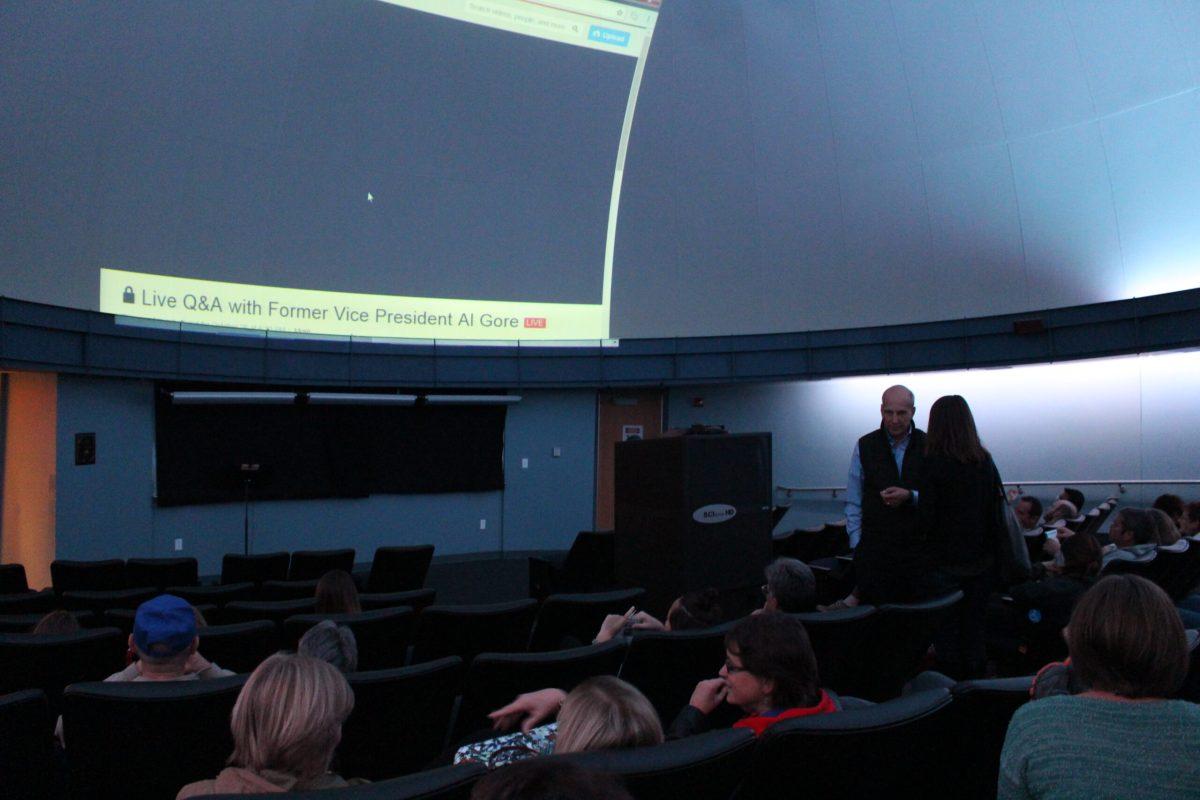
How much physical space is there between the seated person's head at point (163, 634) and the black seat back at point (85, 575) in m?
4.55

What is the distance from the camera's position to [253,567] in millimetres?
7191

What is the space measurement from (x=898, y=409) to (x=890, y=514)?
587 millimetres

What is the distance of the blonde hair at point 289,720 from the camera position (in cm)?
172

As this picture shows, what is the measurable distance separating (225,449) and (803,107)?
376 inches

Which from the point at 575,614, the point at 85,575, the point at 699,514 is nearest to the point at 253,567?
the point at 85,575

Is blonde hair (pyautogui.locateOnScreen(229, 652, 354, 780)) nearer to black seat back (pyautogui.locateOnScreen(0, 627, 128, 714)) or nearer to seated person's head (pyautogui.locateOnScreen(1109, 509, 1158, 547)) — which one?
black seat back (pyautogui.locateOnScreen(0, 627, 128, 714))

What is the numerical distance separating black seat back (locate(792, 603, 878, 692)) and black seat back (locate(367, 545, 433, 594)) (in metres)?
4.60

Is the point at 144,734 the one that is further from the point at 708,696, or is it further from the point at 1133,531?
the point at 1133,531

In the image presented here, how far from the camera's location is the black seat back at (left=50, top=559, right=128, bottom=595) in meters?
6.60

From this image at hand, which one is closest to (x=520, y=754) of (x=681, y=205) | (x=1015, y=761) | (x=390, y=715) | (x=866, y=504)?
(x=390, y=715)

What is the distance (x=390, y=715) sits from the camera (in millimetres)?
2674

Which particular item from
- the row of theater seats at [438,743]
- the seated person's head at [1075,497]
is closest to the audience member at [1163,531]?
the row of theater seats at [438,743]

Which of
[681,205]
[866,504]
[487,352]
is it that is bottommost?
[866,504]

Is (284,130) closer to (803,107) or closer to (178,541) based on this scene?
(178,541)
